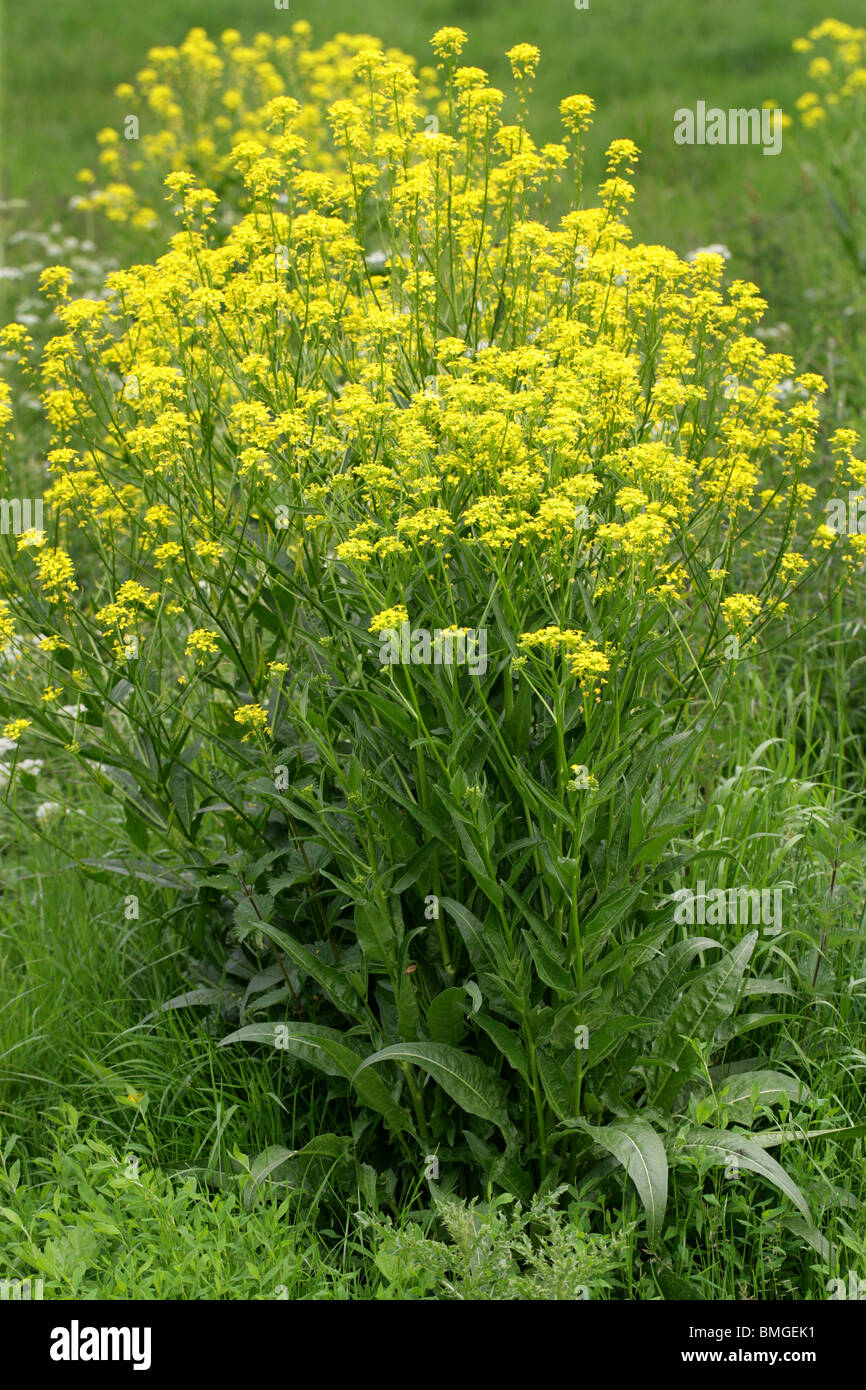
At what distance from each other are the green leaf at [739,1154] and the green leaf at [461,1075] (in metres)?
0.39

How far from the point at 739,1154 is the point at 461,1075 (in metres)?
0.61

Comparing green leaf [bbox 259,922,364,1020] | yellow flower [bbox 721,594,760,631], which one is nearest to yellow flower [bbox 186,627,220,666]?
green leaf [bbox 259,922,364,1020]

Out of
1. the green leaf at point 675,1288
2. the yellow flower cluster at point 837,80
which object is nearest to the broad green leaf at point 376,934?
the green leaf at point 675,1288

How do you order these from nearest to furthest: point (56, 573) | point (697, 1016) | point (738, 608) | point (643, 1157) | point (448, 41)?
1. point (643, 1157)
2. point (738, 608)
3. point (697, 1016)
4. point (56, 573)
5. point (448, 41)

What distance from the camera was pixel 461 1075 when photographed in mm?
2809

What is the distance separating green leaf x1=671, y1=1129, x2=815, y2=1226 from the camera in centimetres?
278

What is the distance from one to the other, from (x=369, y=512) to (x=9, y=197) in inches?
345

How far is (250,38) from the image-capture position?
42.2 feet

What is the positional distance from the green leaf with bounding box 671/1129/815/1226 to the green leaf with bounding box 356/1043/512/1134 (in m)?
0.39

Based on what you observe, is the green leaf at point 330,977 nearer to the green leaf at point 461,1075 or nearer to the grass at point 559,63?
the green leaf at point 461,1075

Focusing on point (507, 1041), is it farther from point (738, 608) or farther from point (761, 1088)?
point (738, 608)

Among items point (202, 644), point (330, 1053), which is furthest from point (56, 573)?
point (330, 1053)
